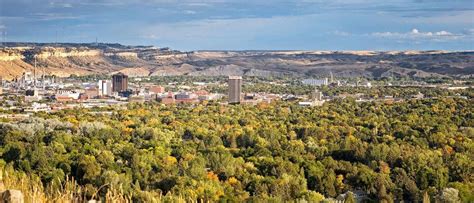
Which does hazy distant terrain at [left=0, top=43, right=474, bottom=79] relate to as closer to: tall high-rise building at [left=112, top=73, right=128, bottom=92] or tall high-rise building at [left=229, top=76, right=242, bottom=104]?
tall high-rise building at [left=112, top=73, right=128, bottom=92]

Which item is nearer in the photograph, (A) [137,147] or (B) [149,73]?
(A) [137,147]

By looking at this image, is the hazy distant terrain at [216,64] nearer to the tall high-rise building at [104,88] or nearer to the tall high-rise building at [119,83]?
the tall high-rise building at [119,83]

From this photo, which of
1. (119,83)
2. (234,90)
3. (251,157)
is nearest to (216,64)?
(119,83)

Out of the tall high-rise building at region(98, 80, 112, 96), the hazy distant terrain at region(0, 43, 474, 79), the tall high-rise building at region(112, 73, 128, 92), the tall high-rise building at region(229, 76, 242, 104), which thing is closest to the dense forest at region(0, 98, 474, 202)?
the tall high-rise building at region(229, 76, 242, 104)

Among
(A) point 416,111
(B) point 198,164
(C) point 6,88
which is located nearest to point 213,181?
(B) point 198,164

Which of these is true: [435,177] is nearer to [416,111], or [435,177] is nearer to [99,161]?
[99,161]

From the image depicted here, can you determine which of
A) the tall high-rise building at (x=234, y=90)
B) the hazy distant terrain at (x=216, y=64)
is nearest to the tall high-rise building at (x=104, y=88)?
the tall high-rise building at (x=234, y=90)
